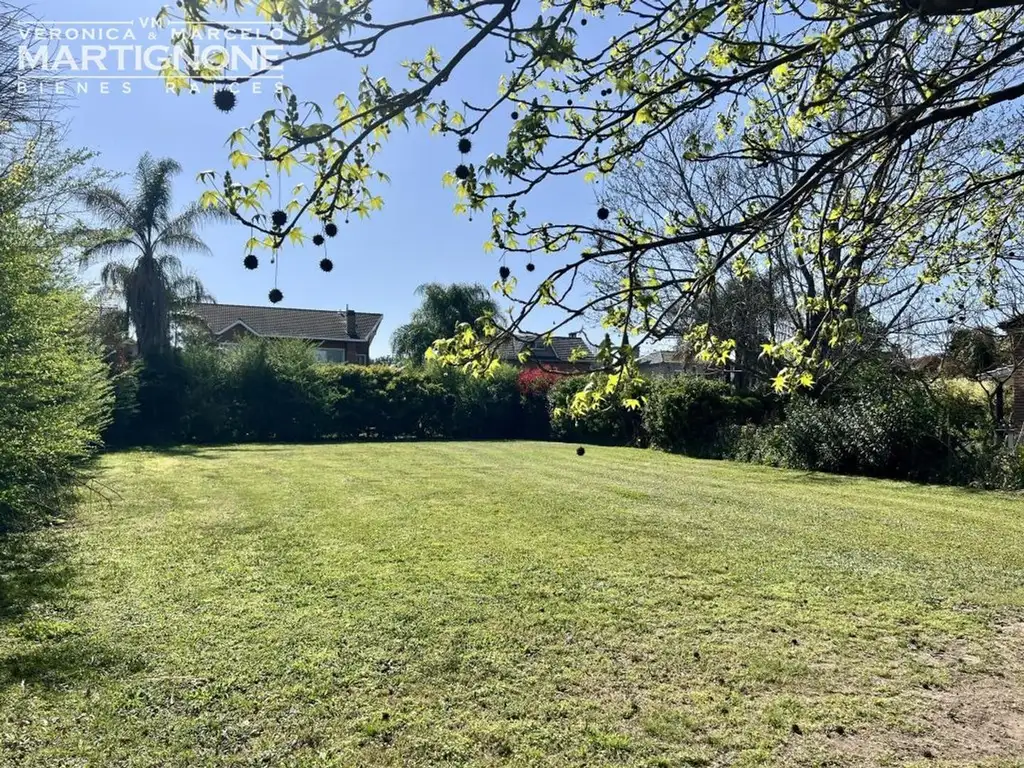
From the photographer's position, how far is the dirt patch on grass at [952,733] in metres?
3.08

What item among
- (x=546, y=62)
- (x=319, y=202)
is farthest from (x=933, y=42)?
(x=319, y=202)

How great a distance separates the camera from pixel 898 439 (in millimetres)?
13445

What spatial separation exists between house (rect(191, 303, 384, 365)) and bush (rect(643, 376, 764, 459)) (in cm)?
2572

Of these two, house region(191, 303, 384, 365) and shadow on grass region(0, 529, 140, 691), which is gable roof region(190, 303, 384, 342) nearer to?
house region(191, 303, 384, 365)

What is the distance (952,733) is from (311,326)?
43.2 m

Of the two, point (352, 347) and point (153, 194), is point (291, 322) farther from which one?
point (153, 194)

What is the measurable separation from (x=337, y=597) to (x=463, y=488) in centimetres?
620

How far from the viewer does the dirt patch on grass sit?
10.1ft

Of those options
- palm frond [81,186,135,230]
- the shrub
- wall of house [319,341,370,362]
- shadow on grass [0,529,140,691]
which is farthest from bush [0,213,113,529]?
wall of house [319,341,370,362]

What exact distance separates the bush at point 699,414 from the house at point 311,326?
2572 centimetres

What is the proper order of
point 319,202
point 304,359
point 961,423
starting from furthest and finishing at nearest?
1. point 304,359
2. point 961,423
3. point 319,202

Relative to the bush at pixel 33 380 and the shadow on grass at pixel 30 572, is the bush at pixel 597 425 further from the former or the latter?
the shadow on grass at pixel 30 572

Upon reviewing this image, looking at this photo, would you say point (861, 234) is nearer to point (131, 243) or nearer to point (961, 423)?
point (961, 423)

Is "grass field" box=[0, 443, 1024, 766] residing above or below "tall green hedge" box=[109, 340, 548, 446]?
below
